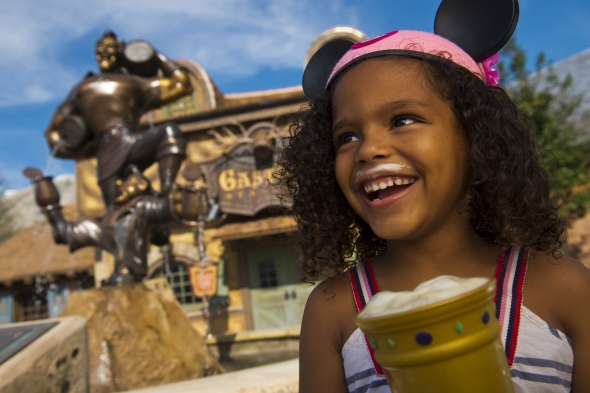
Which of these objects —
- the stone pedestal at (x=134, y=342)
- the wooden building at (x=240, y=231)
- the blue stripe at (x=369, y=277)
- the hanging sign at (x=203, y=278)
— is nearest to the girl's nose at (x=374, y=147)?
the blue stripe at (x=369, y=277)

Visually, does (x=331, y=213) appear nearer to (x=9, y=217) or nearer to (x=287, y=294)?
(x=287, y=294)

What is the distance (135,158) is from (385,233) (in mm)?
4074

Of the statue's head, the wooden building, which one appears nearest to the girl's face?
the statue's head

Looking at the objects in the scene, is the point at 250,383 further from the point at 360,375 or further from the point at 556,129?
the point at 556,129

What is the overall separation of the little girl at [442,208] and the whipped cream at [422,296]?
0.40 meters

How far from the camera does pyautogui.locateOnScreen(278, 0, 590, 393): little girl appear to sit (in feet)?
3.59

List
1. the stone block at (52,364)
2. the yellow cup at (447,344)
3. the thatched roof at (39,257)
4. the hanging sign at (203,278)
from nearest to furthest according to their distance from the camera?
the yellow cup at (447,344) → the stone block at (52,364) → the hanging sign at (203,278) → the thatched roof at (39,257)

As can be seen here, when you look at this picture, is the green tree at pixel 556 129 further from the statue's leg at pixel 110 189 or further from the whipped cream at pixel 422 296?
the whipped cream at pixel 422 296

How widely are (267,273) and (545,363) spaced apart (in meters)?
12.3

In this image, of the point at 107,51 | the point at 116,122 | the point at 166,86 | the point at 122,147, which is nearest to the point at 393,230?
the point at 122,147

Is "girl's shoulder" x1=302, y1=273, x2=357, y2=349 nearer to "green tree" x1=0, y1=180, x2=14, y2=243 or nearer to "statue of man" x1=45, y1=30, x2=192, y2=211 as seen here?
"statue of man" x1=45, y1=30, x2=192, y2=211

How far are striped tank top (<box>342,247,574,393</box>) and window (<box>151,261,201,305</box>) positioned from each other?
12592 mm

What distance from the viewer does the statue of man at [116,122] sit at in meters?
4.74

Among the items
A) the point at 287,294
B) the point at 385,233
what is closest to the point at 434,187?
the point at 385,233
